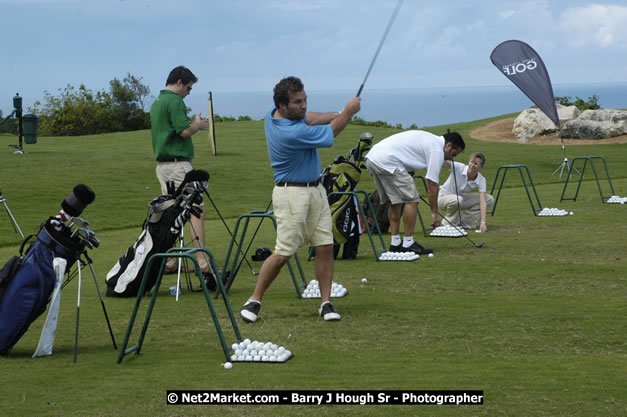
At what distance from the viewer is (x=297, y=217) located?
657cm

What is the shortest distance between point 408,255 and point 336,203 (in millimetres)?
1052

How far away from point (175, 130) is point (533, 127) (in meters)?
30.5

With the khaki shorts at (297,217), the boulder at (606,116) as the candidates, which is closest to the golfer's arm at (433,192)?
the khaki shorts at (297,217)

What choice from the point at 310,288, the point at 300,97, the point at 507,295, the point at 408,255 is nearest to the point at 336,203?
the point at 408,255

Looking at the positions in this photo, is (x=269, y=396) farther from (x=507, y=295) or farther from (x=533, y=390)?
(x=507, y=295)

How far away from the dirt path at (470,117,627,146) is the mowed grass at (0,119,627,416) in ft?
77.0

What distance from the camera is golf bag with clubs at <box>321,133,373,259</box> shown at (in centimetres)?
981

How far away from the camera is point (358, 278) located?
28.6 feet

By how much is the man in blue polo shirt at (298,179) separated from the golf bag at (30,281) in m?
1.56

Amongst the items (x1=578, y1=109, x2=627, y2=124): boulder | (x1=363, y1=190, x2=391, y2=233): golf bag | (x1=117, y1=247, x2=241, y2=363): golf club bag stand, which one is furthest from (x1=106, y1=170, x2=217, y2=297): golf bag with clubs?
(x1=578, y1=109, x2=627, y2=124): boulder

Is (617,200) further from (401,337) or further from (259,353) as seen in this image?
(259,353)

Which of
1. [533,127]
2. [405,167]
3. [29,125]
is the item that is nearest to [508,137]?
[533,127]

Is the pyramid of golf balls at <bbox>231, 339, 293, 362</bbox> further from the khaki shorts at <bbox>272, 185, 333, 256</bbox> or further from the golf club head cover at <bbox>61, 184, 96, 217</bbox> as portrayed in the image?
the golf club head cover at <bbox>61, 184, 96, 217</bbox>

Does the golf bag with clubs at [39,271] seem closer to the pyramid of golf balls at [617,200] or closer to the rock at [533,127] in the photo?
the pyramid of golf balls at [617,200]
